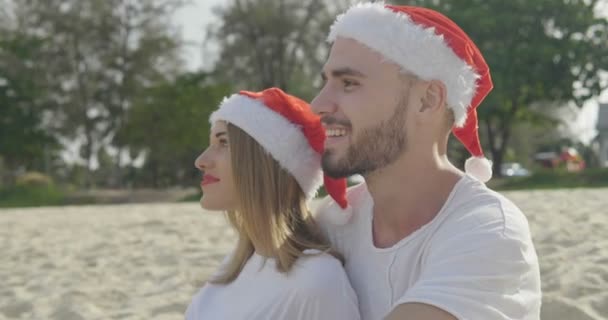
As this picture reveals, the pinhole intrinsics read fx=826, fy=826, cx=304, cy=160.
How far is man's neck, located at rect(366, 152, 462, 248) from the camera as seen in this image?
2.42m

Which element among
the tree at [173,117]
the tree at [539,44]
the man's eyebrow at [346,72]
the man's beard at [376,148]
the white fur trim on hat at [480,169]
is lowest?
the tree at [173,117]

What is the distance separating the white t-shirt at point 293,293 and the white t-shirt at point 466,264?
93 millimetres

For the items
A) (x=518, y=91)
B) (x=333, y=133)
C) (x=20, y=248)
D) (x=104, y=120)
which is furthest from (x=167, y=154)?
(x=333, y=133)

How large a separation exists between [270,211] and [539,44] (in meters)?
23.5

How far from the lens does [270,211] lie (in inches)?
109

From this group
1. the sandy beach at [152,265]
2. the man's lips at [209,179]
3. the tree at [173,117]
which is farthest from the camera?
the tree at [173,117]

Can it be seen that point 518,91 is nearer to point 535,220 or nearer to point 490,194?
point 535,220

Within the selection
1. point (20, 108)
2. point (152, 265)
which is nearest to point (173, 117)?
point (20, 108)

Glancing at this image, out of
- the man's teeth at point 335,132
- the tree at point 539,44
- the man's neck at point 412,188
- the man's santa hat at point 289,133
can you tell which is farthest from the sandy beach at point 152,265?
the tree at point 539,44

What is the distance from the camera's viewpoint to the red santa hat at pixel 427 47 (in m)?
2.39

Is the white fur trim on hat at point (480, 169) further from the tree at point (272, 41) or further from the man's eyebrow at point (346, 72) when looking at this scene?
the tree at point (272, 41)

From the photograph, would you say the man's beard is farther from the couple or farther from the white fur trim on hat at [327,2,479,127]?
the white fur trim on hat at [327,2,479,127]

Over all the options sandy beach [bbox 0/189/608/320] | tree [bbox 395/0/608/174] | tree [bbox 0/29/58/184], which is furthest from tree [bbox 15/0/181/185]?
sandy beach [bbox 0/189/608/320]

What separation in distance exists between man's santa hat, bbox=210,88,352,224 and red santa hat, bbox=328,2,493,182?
1.47 feet
